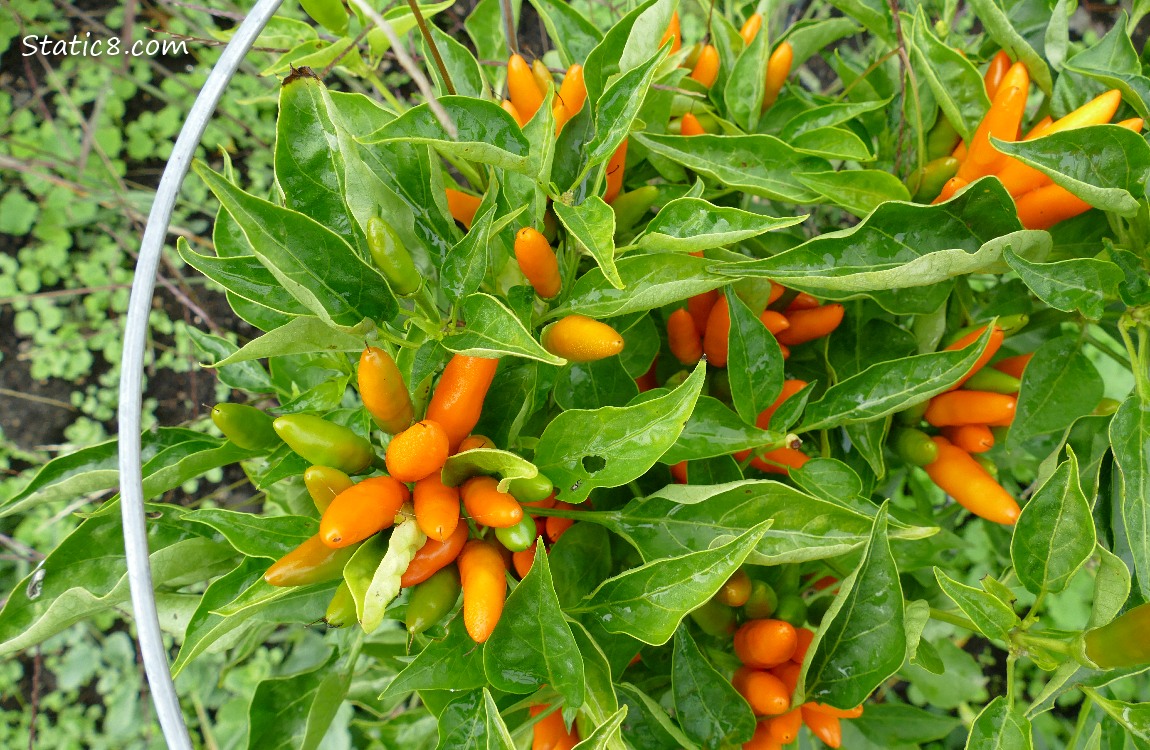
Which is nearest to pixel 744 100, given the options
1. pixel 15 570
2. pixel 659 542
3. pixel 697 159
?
pixel 697 159

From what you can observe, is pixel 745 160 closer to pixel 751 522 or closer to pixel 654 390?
pixel 654 390

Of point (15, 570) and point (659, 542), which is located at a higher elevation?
point (659, 542)

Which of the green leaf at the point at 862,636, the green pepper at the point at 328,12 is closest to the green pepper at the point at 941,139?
the green leaf at the point at 862,636

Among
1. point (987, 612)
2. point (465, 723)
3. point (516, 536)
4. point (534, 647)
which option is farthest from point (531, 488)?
Answer: point (987, 612)

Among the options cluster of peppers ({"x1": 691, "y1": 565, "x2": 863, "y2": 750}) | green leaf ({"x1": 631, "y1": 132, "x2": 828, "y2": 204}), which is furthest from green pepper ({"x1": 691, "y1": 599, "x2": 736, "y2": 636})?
green leaf ({"x1": 631, "y1": 132, "x2": 828, "y2": 204})

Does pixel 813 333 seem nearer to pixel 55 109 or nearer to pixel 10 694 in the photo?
pixel 10 694
